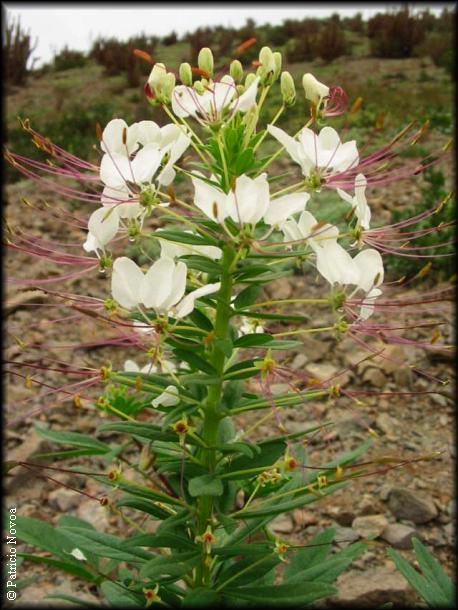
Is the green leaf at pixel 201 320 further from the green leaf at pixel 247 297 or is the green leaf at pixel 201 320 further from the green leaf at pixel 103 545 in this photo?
the green leaf at pixel 103 545

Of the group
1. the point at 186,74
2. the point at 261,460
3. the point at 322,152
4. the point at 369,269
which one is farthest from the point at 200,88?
the point at 261,460

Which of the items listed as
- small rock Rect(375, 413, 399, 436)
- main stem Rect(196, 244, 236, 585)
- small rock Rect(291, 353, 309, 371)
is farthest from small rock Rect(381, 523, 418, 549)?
small rock Rect(291, 353, 309, 371)

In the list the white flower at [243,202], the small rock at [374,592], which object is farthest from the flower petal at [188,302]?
the small rock at [374,592]

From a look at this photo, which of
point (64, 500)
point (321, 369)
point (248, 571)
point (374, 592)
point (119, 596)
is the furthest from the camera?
point (321, 369)

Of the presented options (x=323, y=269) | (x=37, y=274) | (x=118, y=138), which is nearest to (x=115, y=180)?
(x=118, y=138)

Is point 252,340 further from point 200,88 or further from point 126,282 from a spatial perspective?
point 200,88

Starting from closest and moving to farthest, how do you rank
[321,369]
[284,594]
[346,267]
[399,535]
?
[346,267]
[284,594]
[399,535]
[321,369]

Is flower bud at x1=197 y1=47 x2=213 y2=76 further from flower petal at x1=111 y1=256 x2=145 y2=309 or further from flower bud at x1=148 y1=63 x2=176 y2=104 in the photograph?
flower petal at x1=111 y1=256 x2=145 y2=309
